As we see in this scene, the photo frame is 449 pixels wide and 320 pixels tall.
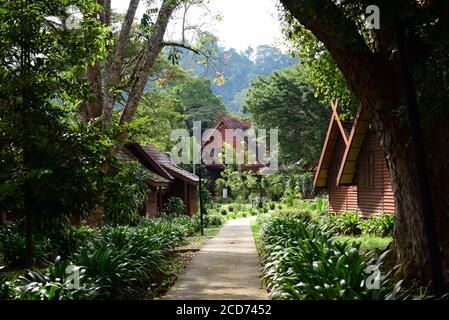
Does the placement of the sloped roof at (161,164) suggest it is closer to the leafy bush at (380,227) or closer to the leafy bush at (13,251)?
the leafy bush at (380,227)

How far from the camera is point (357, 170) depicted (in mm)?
22609

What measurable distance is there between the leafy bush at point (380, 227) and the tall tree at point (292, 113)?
21.3 meters

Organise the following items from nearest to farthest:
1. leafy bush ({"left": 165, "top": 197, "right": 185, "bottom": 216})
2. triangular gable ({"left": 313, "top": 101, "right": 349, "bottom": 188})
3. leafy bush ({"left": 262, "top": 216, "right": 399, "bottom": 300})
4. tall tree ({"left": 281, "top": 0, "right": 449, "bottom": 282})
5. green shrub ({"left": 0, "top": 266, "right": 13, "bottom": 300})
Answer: leafy bush ({"left": 262, "top": 216, "right": 399, "bottom": 300}) → green shrub ({"left": 0, "top": 266, "right": 13, "bottom": 300}) → tall tree ({"left": 281, "top": 0, "right": 449, "bottom": 282}) → triangular gable ({"left": 313, "top": 101, "right": 349, "bottom": 188}) → leafy bush ({"left": 165, "top": 197, "right": 185, "bottom": 216})

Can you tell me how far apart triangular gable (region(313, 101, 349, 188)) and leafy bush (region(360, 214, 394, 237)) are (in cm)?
480

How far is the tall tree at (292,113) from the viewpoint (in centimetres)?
4049

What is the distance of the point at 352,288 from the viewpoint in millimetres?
6266

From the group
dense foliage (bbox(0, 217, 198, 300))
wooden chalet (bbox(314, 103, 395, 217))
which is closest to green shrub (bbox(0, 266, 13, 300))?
dense foliage (bbox(0, 217, 198, 300))

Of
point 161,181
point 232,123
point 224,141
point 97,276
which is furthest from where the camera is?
point 232,123

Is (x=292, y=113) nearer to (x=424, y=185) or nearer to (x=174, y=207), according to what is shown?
(x=174, y=207)

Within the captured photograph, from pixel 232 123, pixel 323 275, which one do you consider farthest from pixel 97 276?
pixel 232 123

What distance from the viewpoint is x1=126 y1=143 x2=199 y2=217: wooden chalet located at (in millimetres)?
27109

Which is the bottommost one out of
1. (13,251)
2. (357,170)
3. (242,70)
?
(13,251)

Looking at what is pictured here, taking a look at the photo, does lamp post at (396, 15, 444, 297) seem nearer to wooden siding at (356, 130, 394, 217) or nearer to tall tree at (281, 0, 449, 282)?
tall tree at (281, 0, 449, 282)

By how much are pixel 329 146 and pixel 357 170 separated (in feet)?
8.23
